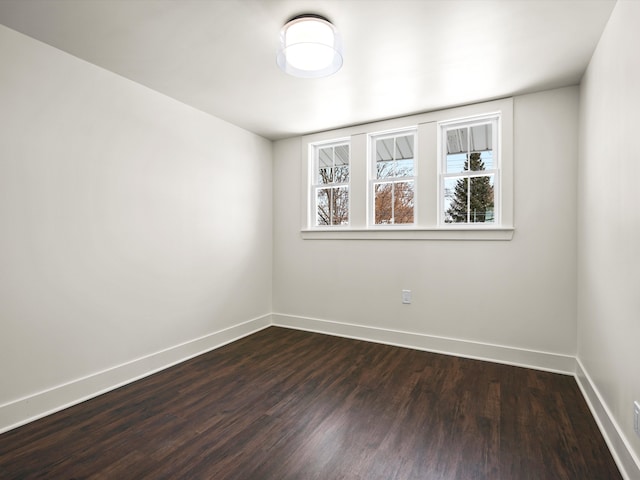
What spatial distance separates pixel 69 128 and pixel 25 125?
0.26m

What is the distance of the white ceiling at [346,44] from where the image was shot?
1868 mm

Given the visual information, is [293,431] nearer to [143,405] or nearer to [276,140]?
[143,405]

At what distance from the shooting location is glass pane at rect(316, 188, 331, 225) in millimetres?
4230

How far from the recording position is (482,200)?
3.27 m

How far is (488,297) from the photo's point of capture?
10.3 feet

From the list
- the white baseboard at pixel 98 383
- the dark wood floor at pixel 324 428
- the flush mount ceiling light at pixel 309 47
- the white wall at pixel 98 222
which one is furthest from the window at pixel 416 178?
the white baseboard at pixel 98 383

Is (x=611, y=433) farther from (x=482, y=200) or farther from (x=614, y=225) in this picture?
(x=482, y=200)

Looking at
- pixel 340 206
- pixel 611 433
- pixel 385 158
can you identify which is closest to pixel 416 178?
pixel 385 158

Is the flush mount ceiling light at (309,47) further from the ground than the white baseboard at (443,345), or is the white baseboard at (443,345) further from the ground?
the flush mount ceiling light at (309,47)

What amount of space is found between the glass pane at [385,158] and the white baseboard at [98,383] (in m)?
2.58

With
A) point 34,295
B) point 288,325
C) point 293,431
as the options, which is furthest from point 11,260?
point 288,325

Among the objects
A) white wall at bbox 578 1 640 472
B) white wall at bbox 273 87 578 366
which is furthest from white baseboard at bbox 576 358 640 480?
white wall at bbox 273 87 578 366

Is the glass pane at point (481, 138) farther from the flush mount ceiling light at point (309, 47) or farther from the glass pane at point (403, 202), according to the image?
the flush mount ceiling light at point (309, 47)

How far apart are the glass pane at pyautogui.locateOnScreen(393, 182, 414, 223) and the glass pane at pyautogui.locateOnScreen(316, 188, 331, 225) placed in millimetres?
909
